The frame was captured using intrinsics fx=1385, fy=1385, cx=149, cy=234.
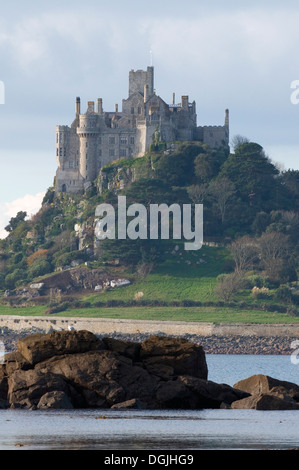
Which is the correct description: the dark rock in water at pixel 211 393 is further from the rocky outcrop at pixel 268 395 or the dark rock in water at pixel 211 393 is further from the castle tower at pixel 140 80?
the castle tower at pixel 140 80

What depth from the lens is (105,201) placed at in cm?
17525

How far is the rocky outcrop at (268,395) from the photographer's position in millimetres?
63562

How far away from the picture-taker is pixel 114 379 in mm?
62344

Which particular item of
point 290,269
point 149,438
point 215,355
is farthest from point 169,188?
point 149,438

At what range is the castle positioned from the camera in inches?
6969

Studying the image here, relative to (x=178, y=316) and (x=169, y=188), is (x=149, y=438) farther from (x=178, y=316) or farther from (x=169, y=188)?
(x=169, y=188)

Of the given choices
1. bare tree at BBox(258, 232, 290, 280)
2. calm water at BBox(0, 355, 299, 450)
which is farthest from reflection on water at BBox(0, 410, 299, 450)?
bare tree at BBox(258, 232, 290, 280)

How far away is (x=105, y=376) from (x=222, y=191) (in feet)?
375

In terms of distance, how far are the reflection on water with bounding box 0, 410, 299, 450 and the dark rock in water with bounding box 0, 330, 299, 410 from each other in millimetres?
959

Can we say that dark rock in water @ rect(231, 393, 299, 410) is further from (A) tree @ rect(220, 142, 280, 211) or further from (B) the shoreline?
(A) tree @ rect(220, 142, 280, 211)

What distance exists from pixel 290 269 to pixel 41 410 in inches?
4128

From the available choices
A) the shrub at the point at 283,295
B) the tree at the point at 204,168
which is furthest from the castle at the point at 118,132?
the shrub at the point at 283,295

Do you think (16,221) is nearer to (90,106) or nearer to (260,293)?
(90,106)

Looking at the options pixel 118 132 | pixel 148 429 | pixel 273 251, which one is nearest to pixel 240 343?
pixel 273 251
